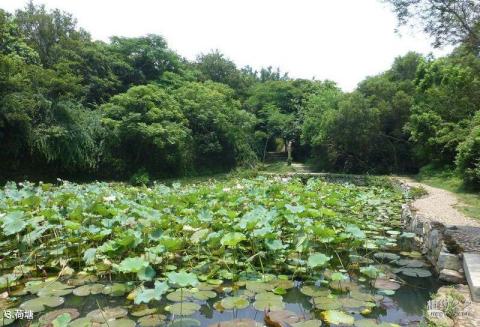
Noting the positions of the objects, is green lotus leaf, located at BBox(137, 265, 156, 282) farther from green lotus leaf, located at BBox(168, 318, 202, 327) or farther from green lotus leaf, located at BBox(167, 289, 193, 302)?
green lotus leaf, located at BBox(168, 318, 202, 327)

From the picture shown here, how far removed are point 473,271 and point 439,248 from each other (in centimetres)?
108

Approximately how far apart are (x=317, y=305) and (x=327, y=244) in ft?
5.76

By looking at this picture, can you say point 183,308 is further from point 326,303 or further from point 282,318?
point 326,303

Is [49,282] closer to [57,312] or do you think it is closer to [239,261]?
[57,312]

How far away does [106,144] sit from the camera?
17594 mm

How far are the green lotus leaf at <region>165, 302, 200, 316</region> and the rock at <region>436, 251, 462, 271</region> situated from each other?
2.99 metres

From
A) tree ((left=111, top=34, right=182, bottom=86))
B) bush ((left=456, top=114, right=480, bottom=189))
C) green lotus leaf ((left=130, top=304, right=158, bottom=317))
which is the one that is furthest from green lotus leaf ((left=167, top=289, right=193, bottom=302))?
tree ((left=111, top=34, right=182, bottom=86))

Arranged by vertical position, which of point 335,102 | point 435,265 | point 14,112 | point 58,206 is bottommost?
point 435,265

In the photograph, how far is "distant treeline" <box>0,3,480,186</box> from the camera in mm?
14594

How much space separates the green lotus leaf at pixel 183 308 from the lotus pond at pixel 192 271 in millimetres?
14

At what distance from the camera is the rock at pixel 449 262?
446 cm

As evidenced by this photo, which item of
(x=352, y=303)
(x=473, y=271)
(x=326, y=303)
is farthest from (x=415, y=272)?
(x=326, y=303)

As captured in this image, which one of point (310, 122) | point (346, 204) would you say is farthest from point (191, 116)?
point (346, 204)

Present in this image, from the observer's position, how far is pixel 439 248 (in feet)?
16.3
